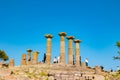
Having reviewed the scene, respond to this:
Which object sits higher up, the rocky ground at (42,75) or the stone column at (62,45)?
the stone column at (62,45)

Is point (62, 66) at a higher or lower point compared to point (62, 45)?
lower

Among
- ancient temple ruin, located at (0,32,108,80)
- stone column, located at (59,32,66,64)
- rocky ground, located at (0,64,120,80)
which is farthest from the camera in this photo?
stone column, located at (59,32,66,64)

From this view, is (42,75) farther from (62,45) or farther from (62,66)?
(62,45)

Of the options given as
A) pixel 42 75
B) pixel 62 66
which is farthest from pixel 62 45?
pixel 42 75

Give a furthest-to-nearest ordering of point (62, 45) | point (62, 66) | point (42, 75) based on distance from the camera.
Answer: point (62, 45) < point (62, 66) < point (42, 75)

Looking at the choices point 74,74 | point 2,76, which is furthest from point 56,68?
point 2,76

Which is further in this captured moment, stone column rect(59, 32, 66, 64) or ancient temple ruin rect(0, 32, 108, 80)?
stone column rect(59, 32, 66, 64)

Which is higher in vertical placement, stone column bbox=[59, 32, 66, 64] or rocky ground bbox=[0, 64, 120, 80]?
stone column bbox=[59, 32, 66, 64]

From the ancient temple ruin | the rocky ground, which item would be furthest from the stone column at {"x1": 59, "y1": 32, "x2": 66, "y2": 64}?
the rocky ground

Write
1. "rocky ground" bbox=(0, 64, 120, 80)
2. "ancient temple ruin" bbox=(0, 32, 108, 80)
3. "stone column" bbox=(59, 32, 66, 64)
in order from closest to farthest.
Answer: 1. "rocky ground" bbox=(0, 64, 120, 80)
2. "ancient temple ruin" bbox=(0, 32, 108, 80)
3. "stone column" bbox=(59, 32, 66, 64)

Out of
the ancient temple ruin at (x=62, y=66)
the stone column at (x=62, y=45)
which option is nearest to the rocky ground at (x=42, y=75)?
the ancient temple ruin at (x=62, y=66)

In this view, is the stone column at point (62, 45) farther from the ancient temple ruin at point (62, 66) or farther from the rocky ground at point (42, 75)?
the rocky ground at point (42, 75)

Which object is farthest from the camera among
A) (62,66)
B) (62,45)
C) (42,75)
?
(62,45)

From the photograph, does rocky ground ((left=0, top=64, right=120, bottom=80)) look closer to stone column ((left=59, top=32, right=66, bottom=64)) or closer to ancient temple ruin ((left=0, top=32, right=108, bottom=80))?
ancient temple ruin ((left=0, top=32, right=108, bottom=80))
